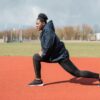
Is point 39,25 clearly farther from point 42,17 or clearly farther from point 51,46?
point 51,46

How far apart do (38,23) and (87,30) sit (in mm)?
127239

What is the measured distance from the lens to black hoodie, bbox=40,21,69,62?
8234mm

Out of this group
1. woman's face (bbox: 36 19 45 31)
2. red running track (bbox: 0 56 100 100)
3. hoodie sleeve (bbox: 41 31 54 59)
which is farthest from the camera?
woman's face (bbox: 36 19 45 31)

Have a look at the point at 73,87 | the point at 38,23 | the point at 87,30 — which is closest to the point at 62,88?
the point at 73,87

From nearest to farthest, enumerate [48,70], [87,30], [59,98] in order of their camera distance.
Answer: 1. [59,98]
2. [48,70]
3. [87,30]

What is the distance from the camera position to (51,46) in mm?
8273

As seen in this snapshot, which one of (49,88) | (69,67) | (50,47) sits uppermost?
(50,47)

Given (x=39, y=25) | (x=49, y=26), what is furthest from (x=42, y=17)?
(x=49, y=26)

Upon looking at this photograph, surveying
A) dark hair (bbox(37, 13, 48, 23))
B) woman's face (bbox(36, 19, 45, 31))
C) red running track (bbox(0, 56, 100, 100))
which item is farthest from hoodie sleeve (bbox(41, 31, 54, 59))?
red running track (bbox(0, 56, 100, 100))

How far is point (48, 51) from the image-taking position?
27.1 feet

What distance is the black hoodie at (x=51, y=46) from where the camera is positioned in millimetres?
8234

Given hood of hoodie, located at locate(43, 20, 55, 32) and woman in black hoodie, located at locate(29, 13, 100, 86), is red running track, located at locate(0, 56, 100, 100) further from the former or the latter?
hood of hoodie, located at locate(43, 20, 55, 32)

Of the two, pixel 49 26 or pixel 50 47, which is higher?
pixel 49 26

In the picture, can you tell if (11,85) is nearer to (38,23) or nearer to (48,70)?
(38,23)
